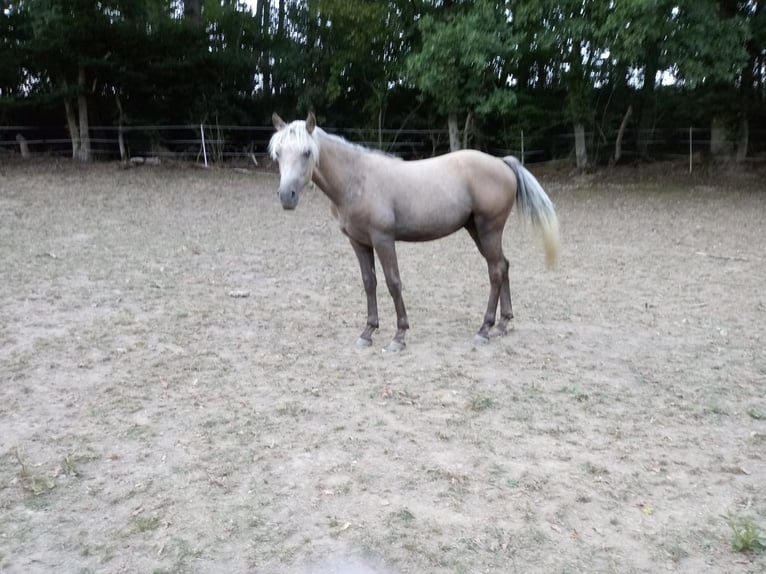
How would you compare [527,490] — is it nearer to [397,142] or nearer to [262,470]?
[262,470]

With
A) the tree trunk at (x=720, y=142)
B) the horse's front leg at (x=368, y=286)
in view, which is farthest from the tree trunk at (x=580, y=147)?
the horse's front leg at (x=368, y=286)

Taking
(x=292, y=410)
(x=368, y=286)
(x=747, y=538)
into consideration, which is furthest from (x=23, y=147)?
(x=747, y=538)

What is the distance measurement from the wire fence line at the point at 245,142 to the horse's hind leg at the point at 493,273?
12.7 m

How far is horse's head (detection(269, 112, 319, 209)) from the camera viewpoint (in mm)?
4141

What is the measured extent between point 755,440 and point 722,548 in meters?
1.07

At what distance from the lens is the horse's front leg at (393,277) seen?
459 centimetres

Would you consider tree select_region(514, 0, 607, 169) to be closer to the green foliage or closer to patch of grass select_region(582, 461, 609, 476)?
the green foliage

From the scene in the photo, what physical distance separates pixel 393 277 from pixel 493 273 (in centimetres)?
79

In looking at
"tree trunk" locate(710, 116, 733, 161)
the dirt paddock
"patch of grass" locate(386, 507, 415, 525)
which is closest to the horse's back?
the dirt paddock

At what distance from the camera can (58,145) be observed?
17250 millimetres

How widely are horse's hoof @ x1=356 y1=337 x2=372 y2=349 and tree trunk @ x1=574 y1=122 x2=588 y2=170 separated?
500 inches

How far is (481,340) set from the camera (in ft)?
16.0

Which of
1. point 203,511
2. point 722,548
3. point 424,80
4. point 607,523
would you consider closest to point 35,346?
point 203,511

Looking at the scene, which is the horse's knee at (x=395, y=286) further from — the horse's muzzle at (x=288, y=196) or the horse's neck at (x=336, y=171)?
the horse's muzzle at (x=288, y=196)
